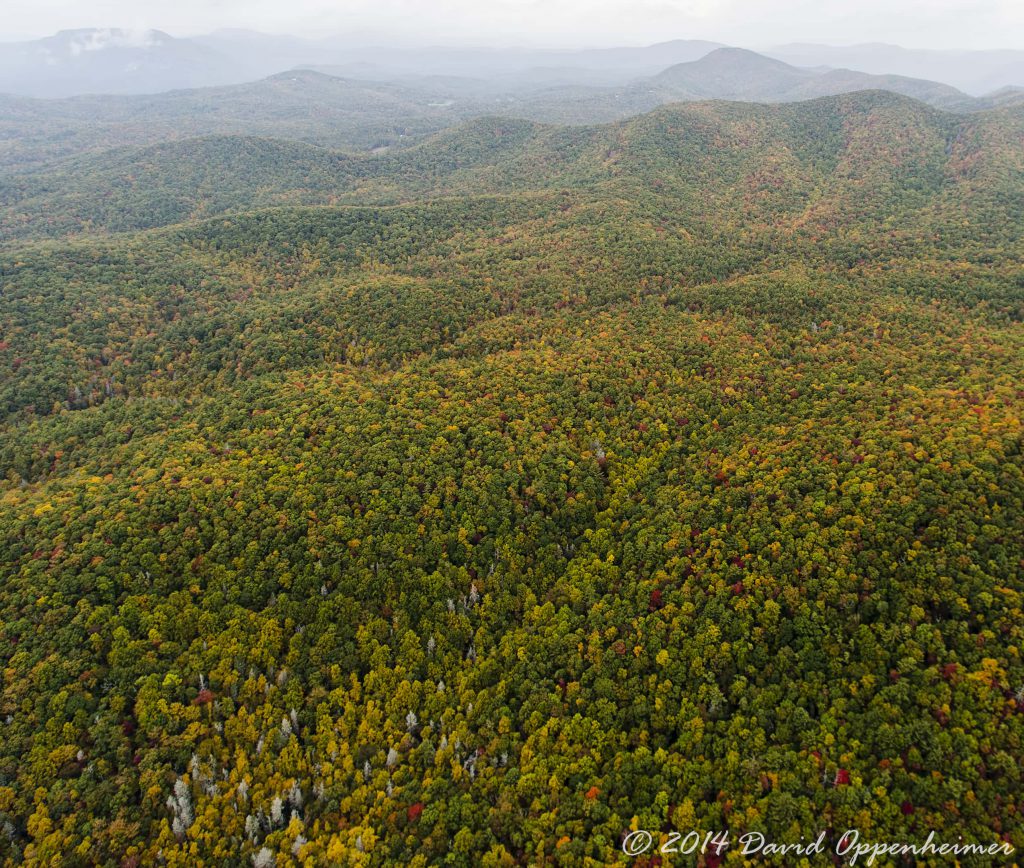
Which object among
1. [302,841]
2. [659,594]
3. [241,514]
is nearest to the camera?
[302,841]

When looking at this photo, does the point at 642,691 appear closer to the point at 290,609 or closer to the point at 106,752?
the point at 290,609

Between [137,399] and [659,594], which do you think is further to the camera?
[137,399]

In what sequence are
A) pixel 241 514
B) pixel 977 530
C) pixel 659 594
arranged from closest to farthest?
pixel 977 530 → pixel 659 594 → pixel 241 514

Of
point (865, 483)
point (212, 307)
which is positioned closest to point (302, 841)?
point (865, 483)

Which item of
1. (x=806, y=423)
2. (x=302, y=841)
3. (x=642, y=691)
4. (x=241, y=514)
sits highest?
(x=806, y=423)

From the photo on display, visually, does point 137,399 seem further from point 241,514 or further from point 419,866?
point 419,866

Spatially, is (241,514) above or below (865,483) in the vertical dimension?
below
